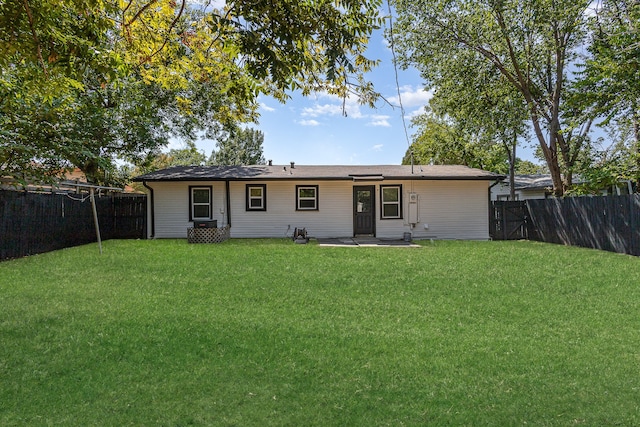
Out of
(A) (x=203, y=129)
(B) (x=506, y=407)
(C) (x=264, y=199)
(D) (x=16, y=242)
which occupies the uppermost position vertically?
(A) (x=203, y=129)

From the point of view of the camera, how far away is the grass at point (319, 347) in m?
2.72

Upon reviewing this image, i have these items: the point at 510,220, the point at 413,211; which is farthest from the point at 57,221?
the point at 510,220

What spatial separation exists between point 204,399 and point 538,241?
557 inches

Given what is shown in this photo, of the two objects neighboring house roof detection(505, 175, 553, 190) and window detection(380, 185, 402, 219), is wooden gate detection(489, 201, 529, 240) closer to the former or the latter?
window detection(380, 185, 402, 219)

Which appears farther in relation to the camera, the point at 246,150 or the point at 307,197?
the point at 246,150

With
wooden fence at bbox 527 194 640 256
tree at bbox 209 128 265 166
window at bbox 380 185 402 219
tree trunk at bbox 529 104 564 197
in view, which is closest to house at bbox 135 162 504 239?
window at bbox 380 185 402 219

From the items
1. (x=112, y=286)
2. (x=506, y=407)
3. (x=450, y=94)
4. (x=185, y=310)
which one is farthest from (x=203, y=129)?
(x=506, y=407)

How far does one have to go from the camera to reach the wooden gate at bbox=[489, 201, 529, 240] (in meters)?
14.7

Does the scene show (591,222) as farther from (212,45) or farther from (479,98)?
(212,45)

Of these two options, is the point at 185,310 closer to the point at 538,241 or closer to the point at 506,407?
the point at 506,407

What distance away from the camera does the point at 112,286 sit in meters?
6.32

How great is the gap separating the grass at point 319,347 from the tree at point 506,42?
974 centimetres

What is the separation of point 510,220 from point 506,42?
22.4 feet

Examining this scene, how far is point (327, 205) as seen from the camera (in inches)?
570
